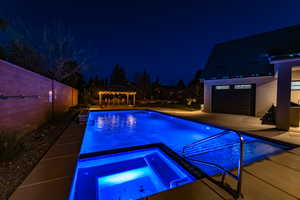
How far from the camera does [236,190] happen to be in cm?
202

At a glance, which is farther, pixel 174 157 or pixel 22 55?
pixel 22 55

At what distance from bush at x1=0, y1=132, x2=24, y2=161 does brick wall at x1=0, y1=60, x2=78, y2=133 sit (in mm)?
710

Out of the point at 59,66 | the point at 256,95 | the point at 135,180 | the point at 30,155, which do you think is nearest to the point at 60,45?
the point at 59,66

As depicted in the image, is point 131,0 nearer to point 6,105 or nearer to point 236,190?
point 6,105

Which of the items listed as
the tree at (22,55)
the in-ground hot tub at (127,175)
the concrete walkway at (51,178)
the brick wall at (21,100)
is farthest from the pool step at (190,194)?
the tree at (22,55)

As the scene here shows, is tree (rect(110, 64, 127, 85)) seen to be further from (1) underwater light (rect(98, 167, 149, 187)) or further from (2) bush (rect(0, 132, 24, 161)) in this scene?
(2) bush (rect(0, 132, 24, 161))

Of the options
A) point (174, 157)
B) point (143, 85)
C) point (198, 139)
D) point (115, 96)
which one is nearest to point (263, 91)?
point (198, 139)

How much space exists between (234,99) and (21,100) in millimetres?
11958

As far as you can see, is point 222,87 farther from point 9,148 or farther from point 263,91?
point 9,148

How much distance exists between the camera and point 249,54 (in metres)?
A: 10.3

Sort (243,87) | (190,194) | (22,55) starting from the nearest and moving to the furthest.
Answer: (190,194)
(243,87)
(22,55)

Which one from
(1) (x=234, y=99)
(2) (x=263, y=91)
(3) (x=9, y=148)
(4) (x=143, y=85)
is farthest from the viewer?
(4) (x=143, y=85)

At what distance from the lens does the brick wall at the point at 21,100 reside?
11.2ft

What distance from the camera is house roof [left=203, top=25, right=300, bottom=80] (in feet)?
29.2
